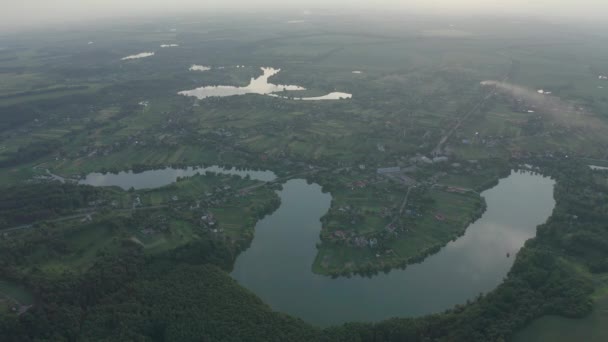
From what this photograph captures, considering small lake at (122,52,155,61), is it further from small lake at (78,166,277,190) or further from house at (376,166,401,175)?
house at (376,166,401,175)

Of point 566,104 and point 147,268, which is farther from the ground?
point 566,104

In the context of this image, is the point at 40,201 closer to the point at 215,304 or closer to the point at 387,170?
the point at 215,304

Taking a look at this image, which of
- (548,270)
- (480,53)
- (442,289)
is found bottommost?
(442,289)

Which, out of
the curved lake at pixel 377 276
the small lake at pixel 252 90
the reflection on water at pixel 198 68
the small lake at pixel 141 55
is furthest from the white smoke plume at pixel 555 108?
the small lake at pixel 141 55

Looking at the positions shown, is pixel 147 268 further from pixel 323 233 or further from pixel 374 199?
pixel 374 199

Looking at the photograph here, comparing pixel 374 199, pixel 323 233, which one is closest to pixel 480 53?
pixel 374 199

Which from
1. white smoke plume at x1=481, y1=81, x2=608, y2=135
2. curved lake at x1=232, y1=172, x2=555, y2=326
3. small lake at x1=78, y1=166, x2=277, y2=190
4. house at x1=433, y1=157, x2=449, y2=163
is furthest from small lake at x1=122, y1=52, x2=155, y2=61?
house at x1=433, y1=157, x2=449, y2=163

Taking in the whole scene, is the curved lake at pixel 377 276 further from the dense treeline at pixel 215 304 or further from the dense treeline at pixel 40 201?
the dense treeline at pixel 40 201

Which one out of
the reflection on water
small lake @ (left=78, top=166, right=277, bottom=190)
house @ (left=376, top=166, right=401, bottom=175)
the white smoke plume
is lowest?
small lake @ (left=78, top=166, right=277, bottom=190)
